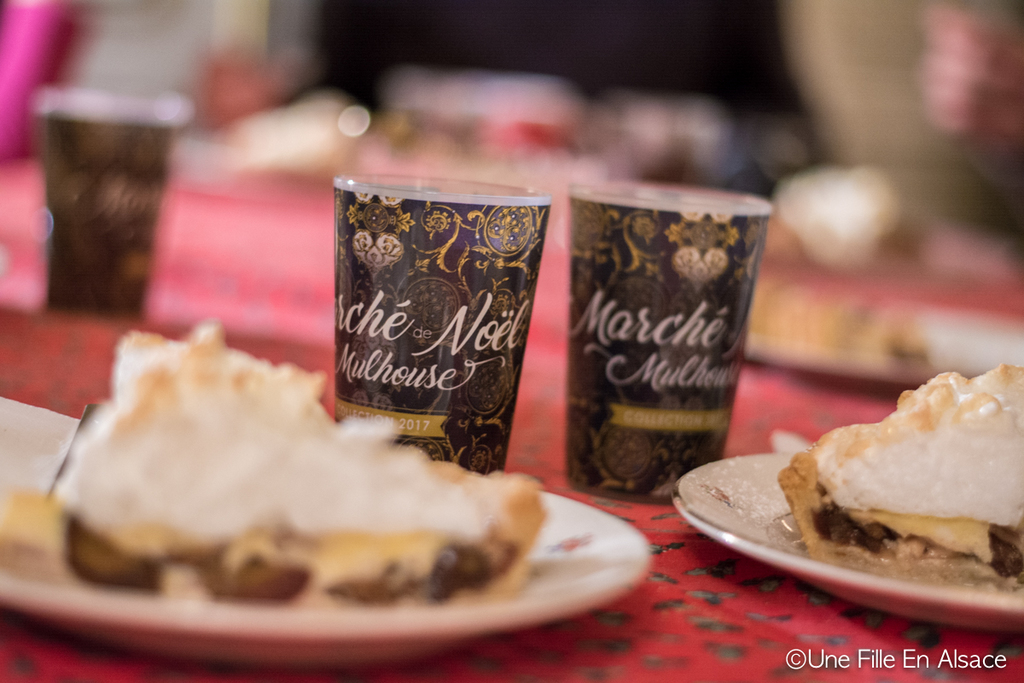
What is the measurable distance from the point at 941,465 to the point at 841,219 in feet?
5.41

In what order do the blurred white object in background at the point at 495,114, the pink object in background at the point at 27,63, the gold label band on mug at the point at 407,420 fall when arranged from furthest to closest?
the pink object in background at the point at 27,63, the blurred white object in background at the point at 495,114, the gold label band on mug at the point at 407,420

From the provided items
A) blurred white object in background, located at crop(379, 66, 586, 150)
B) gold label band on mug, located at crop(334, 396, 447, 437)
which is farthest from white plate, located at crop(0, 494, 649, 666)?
blurred white object in background, located at crop(379, 66, 586, 150)

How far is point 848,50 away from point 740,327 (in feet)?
16.1

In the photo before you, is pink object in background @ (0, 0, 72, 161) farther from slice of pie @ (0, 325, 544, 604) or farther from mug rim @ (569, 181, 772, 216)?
slice of pie @ (0, 325, 544, 604)

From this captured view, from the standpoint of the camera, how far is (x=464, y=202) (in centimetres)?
52

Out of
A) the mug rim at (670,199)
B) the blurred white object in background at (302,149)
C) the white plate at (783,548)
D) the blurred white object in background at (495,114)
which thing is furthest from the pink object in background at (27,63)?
the white plate at (783,548)

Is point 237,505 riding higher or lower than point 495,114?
lower

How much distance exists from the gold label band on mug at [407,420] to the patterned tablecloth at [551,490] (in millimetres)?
132

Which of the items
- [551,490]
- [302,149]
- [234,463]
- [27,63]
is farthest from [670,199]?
[27,63]

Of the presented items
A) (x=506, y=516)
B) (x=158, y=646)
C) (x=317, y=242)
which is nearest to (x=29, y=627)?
(x=158, y=646)

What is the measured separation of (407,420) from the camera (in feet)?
1.76

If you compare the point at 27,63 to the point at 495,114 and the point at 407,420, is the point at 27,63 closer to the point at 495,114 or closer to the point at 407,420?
the point at 495,114

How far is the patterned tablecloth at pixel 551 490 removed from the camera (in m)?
0.38

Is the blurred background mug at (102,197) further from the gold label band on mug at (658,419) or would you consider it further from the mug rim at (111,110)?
the gold label band on mug at (658,419)
